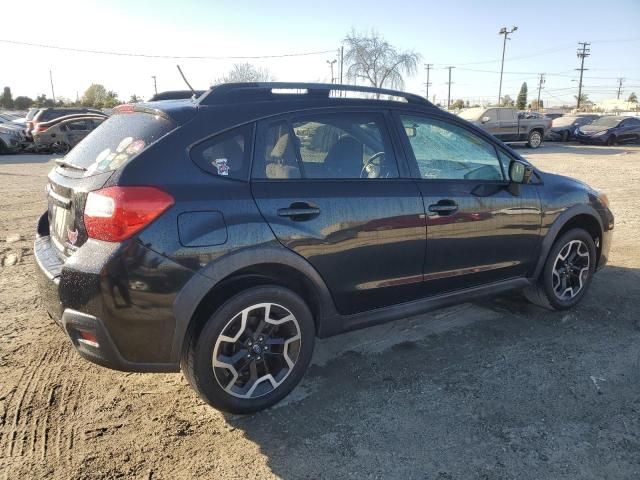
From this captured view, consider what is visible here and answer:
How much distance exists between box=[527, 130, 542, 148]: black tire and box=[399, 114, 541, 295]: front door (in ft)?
73.1

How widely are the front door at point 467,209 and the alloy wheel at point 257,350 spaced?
42.8 inches

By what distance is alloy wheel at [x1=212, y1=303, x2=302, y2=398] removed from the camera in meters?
2.77

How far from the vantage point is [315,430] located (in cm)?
279

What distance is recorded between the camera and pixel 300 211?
2859 mm

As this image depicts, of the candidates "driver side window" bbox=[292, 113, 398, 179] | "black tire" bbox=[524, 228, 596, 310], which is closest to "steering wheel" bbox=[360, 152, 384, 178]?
"driver side window" bbox=[292, 113, 398, 179]

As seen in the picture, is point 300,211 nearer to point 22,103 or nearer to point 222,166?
point 222,166

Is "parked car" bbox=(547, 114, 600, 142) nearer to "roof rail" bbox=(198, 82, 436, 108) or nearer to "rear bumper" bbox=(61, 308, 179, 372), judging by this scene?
"roof rail" bbox=(198, 82, 436, 108)

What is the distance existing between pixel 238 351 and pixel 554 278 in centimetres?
284

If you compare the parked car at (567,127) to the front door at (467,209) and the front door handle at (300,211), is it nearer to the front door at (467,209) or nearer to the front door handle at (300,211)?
the front door at (467,209)

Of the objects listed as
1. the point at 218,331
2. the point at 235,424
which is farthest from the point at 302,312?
the point at 235,424

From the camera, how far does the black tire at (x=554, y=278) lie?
421 cm

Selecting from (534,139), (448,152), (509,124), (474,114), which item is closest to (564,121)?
(534,139)

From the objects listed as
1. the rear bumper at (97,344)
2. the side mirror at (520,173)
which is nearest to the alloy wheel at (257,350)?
the rear bumper at (97,344)

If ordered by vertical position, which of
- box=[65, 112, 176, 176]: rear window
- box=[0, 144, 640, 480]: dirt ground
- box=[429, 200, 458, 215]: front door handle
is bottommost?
box=[0, 144, 640, 480]: dirt ground
